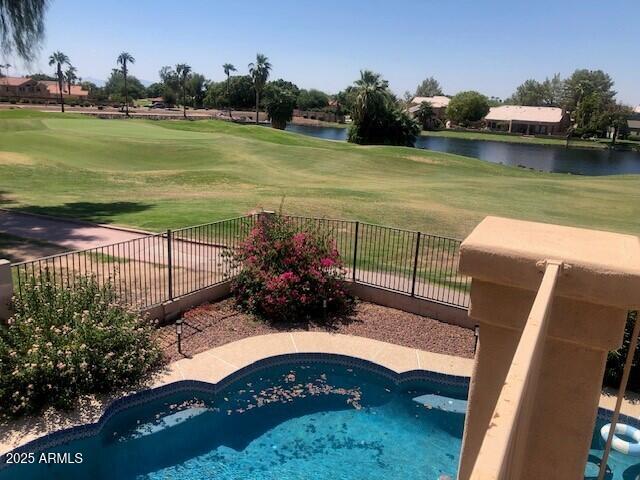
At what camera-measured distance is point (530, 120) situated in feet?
423

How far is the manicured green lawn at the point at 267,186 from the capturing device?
2027 centimetres

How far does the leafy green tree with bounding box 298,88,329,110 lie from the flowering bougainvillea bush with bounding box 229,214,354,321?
149 m

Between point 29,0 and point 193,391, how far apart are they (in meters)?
17.1

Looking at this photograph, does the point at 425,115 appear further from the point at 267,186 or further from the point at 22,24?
the point at 22,24

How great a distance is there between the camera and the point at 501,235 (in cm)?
270

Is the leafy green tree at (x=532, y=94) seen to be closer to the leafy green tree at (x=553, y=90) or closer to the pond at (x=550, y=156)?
the leafy green tree at (x=553, y=90)

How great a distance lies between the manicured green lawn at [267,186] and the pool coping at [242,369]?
24.9 feet

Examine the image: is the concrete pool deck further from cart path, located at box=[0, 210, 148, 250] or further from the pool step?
cart path, located at box=[0, 210, 148, 250]

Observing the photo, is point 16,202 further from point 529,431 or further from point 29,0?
point 529,431

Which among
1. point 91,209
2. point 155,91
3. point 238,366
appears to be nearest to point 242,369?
point 238,366

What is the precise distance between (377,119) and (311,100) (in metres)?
96.7

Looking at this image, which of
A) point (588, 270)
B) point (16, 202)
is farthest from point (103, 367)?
point (16, 202)

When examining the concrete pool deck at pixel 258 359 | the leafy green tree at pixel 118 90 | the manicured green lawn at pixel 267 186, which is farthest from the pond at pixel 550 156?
the leafy green tree at pixel 118 90

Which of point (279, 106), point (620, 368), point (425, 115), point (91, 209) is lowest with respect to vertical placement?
point (620, 368)
